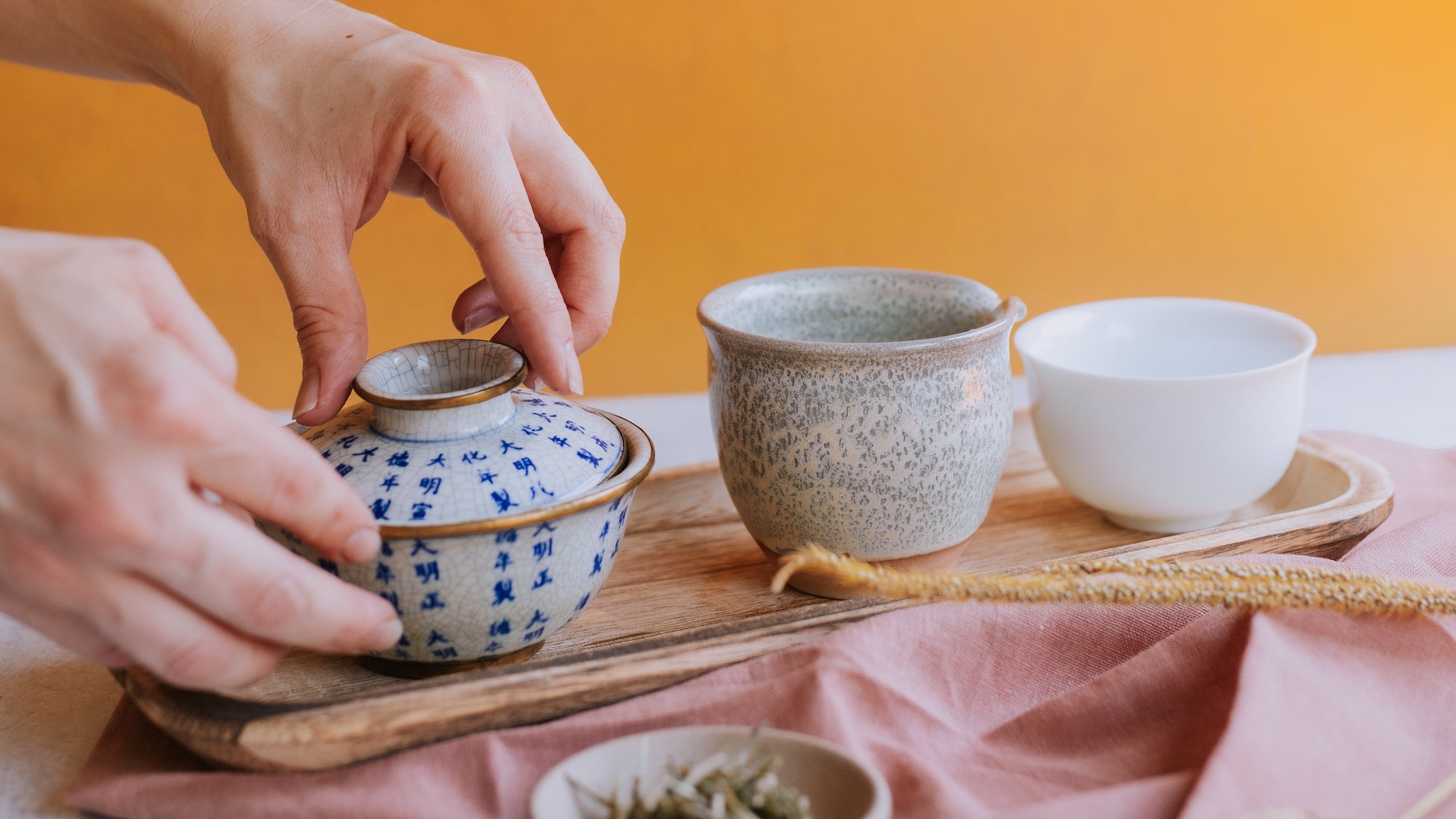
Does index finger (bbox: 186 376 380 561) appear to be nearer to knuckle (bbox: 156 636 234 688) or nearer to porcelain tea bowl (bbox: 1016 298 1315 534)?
knuckle (bbox: 156 636 234 688)

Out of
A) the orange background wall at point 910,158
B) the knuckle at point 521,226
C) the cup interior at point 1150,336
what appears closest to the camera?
the knuckle at point 521,226

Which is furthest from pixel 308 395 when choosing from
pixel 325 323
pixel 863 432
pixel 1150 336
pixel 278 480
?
pixel 1150 336

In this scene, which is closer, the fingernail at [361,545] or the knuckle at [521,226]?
the fingernail at [361,545]

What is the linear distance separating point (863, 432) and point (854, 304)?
233mm

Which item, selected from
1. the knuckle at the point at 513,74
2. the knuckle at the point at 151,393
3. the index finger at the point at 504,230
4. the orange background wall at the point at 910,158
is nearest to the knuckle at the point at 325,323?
the index finger at the point at 504,230

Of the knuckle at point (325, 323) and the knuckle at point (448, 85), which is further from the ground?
the knuckle at point (448, 85)

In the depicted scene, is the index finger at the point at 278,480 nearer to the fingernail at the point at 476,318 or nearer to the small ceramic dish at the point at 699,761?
the small ceramic dish at the point at 699,761

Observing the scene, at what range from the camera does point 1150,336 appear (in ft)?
3.93

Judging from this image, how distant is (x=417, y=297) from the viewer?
2.24 m

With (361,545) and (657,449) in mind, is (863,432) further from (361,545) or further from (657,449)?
(657,449)

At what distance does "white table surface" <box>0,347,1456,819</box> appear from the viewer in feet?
2.46

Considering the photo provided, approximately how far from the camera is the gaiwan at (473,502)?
712 mm

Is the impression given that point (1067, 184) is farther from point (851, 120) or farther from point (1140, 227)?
point (851, 120)

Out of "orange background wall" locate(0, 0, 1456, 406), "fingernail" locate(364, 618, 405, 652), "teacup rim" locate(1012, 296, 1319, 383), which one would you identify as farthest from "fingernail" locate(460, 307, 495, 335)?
"orange background wall" locate(0, 0, 1456, 406)
